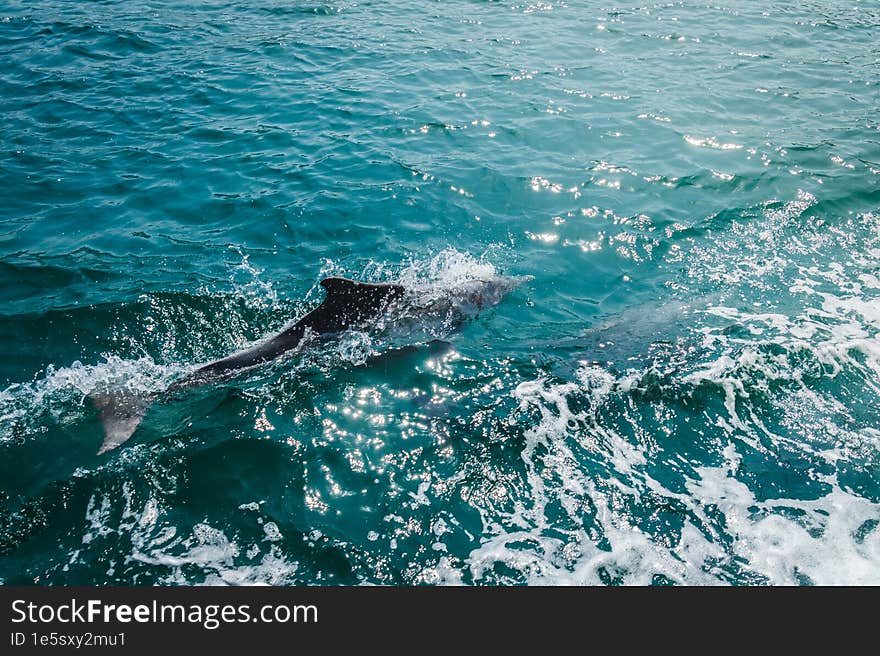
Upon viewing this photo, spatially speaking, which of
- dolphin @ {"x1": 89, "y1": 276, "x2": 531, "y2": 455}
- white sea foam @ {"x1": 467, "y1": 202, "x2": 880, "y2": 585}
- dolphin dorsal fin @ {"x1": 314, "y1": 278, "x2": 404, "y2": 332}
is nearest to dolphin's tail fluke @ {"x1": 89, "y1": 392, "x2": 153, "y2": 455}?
dolphin @ {"x1": 89, "y1": 276, "x2": 531, "y2": 455}

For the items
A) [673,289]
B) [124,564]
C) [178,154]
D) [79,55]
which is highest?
[79,55]

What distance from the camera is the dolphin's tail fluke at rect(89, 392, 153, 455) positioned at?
6.75 m

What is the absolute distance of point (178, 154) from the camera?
13023mm

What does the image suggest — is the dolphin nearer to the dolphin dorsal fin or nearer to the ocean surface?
the dolphin dorsal fin

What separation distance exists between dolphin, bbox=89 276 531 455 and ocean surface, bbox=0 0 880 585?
17cm

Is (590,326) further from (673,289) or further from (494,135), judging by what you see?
(494,135)

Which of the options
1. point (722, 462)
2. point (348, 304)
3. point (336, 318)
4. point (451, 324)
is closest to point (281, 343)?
point (336, 318)

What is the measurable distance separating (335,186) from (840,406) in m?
9.13

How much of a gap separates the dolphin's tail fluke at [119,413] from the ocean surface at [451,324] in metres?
0.15

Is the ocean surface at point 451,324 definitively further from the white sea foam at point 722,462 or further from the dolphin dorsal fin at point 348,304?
the dolphin dorsal fin at point 348,304

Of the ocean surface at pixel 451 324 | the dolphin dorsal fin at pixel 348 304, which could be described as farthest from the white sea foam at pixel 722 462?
the dolphin dorsal fin at pixel 348 304

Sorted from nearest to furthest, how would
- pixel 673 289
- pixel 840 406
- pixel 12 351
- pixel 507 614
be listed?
pixel 507 614 < pixel 840 406 < pixel 12 351 < pixel 673 289

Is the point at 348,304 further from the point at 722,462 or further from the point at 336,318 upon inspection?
the point at 722,462

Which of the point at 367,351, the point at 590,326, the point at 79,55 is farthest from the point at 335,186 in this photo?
the point at 79,55
